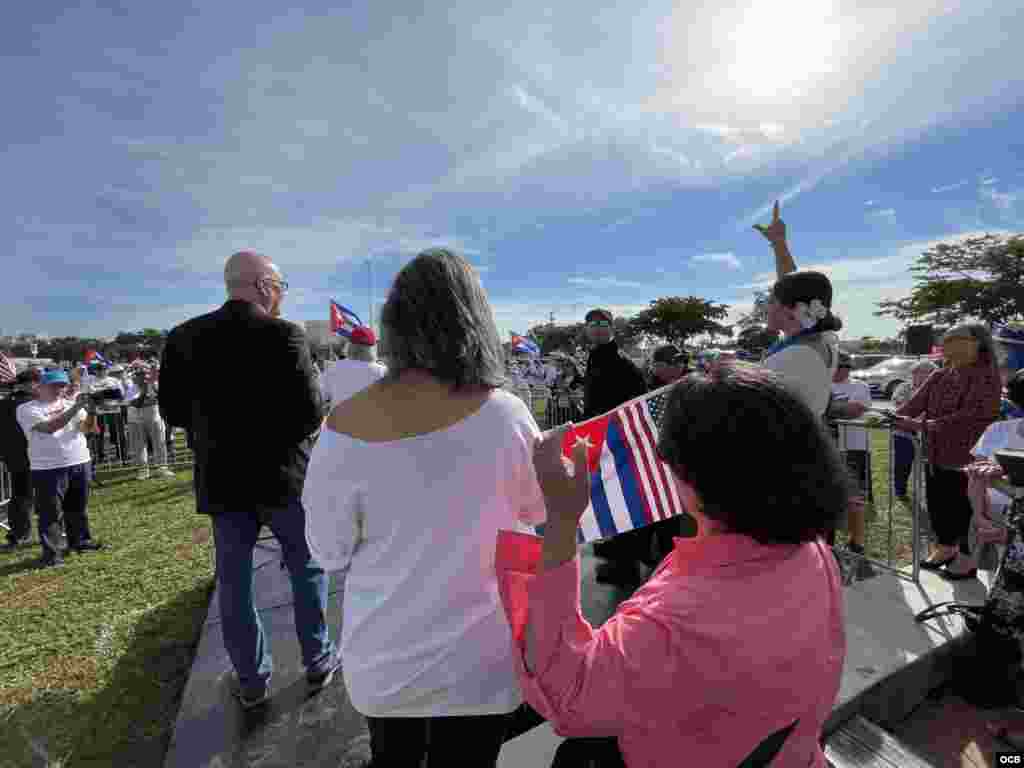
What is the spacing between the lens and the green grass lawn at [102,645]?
8.50 feet

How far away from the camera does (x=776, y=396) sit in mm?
970

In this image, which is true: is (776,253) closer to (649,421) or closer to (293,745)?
(649,421)

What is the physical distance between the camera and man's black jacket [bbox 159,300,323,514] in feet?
7.51

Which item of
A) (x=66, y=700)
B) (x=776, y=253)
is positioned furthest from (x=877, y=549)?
(x=66, y=700)

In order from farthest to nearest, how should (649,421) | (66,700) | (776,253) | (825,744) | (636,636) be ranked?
(776,253) < (66,700) < (649,421) < (825,744) < (636,636)

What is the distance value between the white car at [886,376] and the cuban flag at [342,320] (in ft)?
53.7

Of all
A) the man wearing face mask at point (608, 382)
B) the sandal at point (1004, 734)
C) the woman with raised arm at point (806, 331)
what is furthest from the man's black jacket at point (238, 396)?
the sandal at point (1004, 734)

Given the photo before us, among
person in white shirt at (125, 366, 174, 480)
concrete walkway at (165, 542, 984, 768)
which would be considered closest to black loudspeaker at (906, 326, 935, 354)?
concrete walkway at (165, 542, 984, 768)

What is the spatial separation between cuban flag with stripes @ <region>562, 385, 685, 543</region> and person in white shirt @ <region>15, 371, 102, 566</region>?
544 cm

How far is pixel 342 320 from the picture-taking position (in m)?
10.8

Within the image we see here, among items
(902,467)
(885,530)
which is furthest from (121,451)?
(902,467)

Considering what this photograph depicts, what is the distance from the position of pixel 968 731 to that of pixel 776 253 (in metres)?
2.79

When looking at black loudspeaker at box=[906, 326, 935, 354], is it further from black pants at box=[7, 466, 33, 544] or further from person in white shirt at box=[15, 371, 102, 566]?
black pants at box=[7, 466, 33, 544]

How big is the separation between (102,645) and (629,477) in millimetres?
3722
